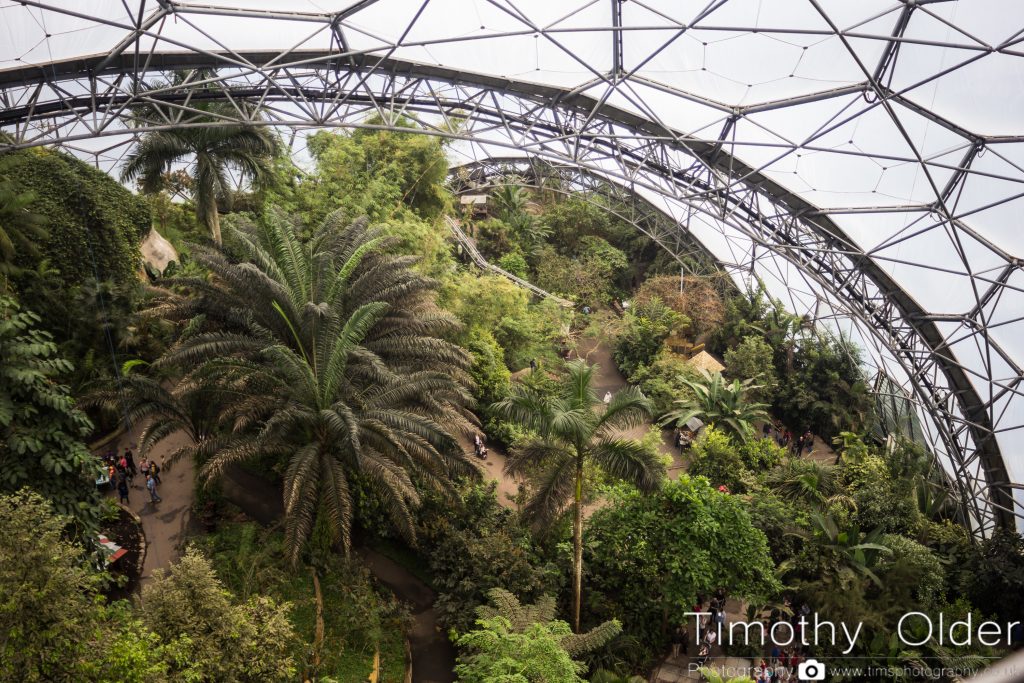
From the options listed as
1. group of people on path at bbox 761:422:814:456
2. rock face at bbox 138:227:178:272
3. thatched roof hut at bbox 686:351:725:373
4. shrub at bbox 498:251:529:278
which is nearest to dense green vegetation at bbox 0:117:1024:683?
rock face at bbox 138:227:178:272

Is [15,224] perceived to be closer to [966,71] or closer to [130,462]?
[130,462]

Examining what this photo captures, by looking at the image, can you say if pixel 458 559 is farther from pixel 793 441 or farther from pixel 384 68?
pixel 793 441

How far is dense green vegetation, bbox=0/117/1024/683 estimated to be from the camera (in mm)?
10016

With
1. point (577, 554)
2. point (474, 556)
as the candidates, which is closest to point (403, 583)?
point (474, 556)

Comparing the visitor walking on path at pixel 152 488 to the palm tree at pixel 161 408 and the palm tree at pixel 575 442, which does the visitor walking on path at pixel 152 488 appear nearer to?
the palm tree at pixel 161 408

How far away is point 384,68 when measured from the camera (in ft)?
58.7

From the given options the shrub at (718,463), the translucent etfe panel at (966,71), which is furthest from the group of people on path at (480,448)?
the translucent etfe panel at (966,71)

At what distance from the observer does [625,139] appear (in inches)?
730

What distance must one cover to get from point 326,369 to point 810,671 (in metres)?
11.5

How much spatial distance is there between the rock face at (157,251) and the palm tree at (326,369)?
7.59 meters

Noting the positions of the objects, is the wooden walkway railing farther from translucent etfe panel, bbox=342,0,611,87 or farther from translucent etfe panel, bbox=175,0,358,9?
translucent etfe panel, bbox=175,0,358,9

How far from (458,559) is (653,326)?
15821 mm

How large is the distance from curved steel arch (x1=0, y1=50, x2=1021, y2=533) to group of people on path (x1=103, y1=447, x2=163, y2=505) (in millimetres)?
7586

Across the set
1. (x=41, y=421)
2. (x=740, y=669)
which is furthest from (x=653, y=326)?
(x=41, y=421)
